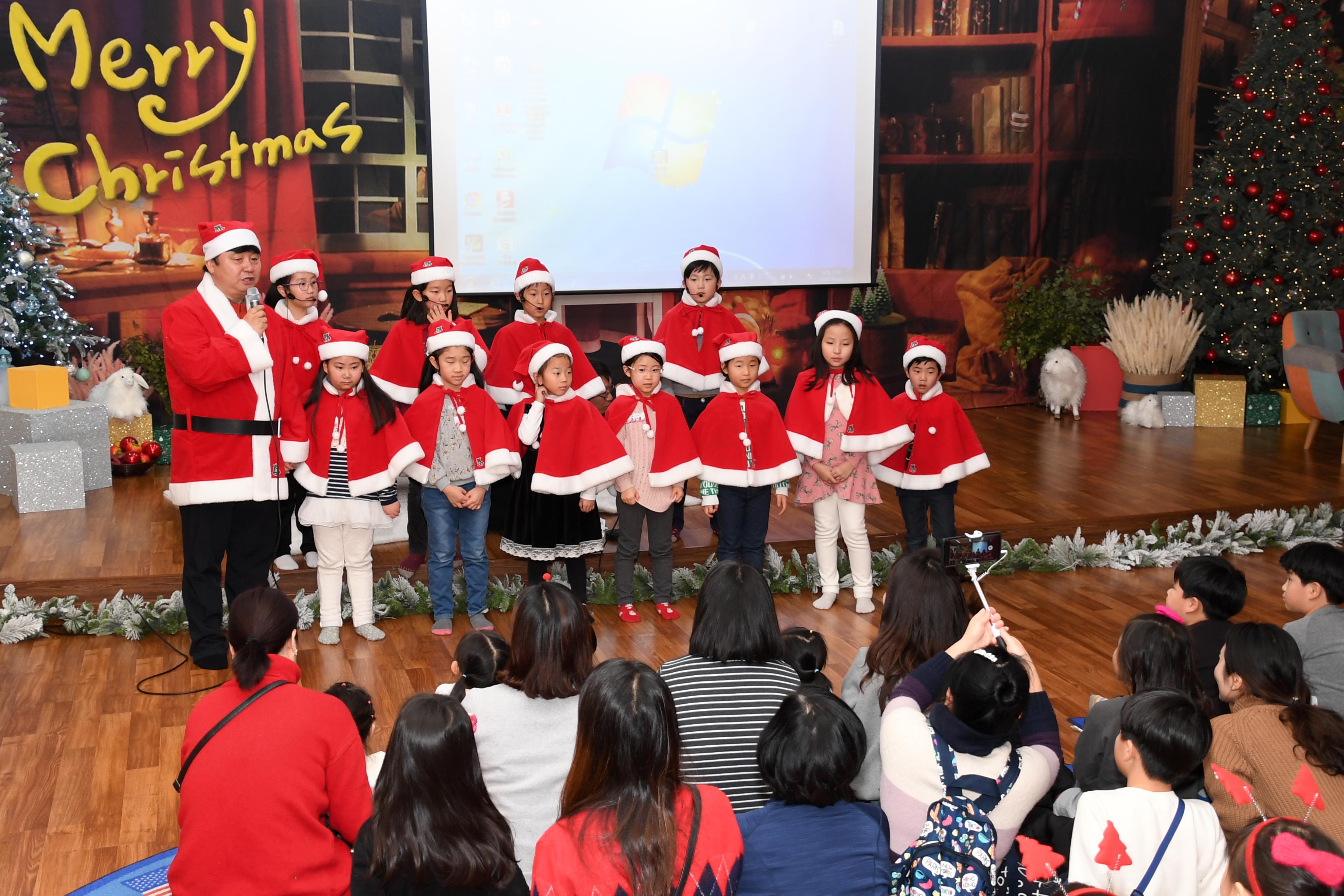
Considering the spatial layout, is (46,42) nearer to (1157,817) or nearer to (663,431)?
(663,431)

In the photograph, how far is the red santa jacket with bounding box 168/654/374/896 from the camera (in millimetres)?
1981

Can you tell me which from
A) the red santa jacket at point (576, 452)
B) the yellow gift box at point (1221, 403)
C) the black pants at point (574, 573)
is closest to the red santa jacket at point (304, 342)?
the red santa jacket at point (576, 452)

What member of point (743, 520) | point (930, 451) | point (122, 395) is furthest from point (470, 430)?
point (122, 395)

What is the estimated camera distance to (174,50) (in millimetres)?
6539

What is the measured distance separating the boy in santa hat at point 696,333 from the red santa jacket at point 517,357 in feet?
1.58

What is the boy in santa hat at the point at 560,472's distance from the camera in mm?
4320

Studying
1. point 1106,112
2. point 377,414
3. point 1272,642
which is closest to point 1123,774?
point 1272,642

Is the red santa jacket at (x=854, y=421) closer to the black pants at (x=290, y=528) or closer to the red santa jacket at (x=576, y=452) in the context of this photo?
the red santa jacket at (x=576, y=452)

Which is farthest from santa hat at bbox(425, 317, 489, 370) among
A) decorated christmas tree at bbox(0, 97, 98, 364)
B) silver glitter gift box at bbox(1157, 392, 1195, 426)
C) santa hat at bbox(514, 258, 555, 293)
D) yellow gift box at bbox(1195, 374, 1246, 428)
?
yellow gift box at bbox(1195, 374, 1246, 428)

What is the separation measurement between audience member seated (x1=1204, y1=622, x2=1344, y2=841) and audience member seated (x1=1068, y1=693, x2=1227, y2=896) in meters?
0.25

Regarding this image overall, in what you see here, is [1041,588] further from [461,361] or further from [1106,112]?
[1106,112]

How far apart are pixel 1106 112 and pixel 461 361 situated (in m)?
6.51

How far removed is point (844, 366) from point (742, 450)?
56 centimetres

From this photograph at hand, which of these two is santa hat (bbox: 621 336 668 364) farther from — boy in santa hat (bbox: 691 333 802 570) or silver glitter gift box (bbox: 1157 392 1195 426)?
silver glitter gift box (bbox: 1157 392 1195 426)
